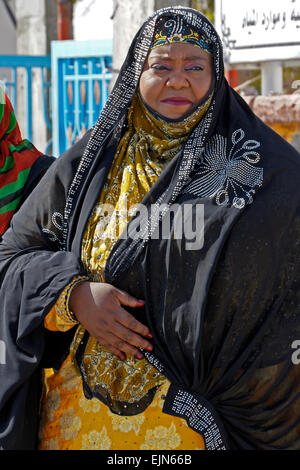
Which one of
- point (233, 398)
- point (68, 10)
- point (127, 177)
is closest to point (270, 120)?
point (127, 177)

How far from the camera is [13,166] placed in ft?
7.38

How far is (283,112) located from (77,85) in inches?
92.5

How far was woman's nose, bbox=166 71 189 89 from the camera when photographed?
186 centimetres

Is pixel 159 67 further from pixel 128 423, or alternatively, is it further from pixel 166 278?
pixel 128 423

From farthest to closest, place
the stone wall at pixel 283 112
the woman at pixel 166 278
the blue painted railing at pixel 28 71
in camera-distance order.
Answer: the blue painted railing at pixel 28 71 < the stone wall at pixel 283 112 < the woman at pixel 166 278

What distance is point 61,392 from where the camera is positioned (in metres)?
1.93

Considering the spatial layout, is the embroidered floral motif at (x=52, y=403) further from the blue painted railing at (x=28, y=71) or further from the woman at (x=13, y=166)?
the blue painted railing at (x=28, y=71)

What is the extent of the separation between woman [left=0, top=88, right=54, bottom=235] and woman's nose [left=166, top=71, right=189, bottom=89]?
1.82 feet

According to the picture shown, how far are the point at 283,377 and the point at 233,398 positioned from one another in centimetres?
13

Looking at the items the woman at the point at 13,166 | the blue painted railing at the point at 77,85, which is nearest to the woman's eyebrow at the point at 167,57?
the woman at the point at 13,166

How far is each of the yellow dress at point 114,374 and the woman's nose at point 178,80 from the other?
0.08 metres

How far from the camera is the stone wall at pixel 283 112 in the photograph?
3.28 meters

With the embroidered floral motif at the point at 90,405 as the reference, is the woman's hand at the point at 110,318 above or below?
above

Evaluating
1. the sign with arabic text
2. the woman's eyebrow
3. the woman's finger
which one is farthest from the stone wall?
the woman's finger
